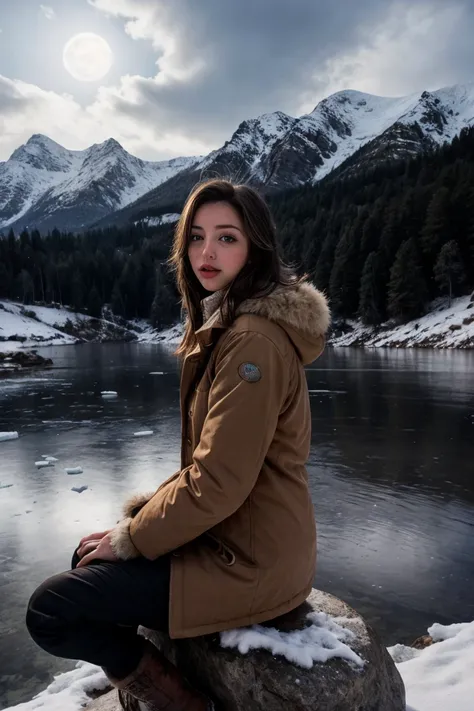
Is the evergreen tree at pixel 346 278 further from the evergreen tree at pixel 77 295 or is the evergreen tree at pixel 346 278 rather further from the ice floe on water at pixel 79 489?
the ice floe on water at pixel 79 489

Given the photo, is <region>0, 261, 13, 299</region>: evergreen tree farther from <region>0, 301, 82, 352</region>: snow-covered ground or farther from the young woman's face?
the young woman's face

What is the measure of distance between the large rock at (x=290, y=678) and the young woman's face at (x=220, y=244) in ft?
6.04

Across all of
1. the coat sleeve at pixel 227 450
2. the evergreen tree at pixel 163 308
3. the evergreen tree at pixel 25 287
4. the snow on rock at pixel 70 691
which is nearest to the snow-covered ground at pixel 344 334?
the evergreen tree at pixel 163 308

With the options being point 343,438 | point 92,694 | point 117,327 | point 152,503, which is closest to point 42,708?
point 92,694

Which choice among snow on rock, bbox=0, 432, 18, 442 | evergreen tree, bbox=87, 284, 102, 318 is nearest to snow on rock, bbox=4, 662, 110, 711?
snow on rock, bbox=0, 432, 18, 442

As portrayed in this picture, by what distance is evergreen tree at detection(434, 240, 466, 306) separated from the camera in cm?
5259

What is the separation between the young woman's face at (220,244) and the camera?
2.64 meters

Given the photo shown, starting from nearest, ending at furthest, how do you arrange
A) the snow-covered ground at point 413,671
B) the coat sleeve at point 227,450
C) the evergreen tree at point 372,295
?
the coat sleeve at point 227,450, the snow-covered ground at point 413,671, the evergreen tree at point 372,295

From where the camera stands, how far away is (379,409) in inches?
642

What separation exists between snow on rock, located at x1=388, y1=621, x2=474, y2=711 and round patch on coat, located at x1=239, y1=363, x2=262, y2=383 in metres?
2.24

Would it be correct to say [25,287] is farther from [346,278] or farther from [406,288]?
[406,288]

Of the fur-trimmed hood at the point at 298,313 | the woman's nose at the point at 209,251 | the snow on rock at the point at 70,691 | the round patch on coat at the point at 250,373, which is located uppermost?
the woman's nose at the point at 209,251

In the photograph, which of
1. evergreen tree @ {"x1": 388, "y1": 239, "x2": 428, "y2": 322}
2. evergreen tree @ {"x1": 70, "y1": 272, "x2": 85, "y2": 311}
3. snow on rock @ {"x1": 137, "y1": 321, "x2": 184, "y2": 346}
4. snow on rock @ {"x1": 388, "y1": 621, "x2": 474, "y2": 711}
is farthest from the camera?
evergreen tree @ {"x1": 70, "y1": 272, "x2": 85, "y2": 311}

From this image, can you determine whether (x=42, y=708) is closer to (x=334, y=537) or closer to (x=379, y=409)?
(x=334, y=537)
